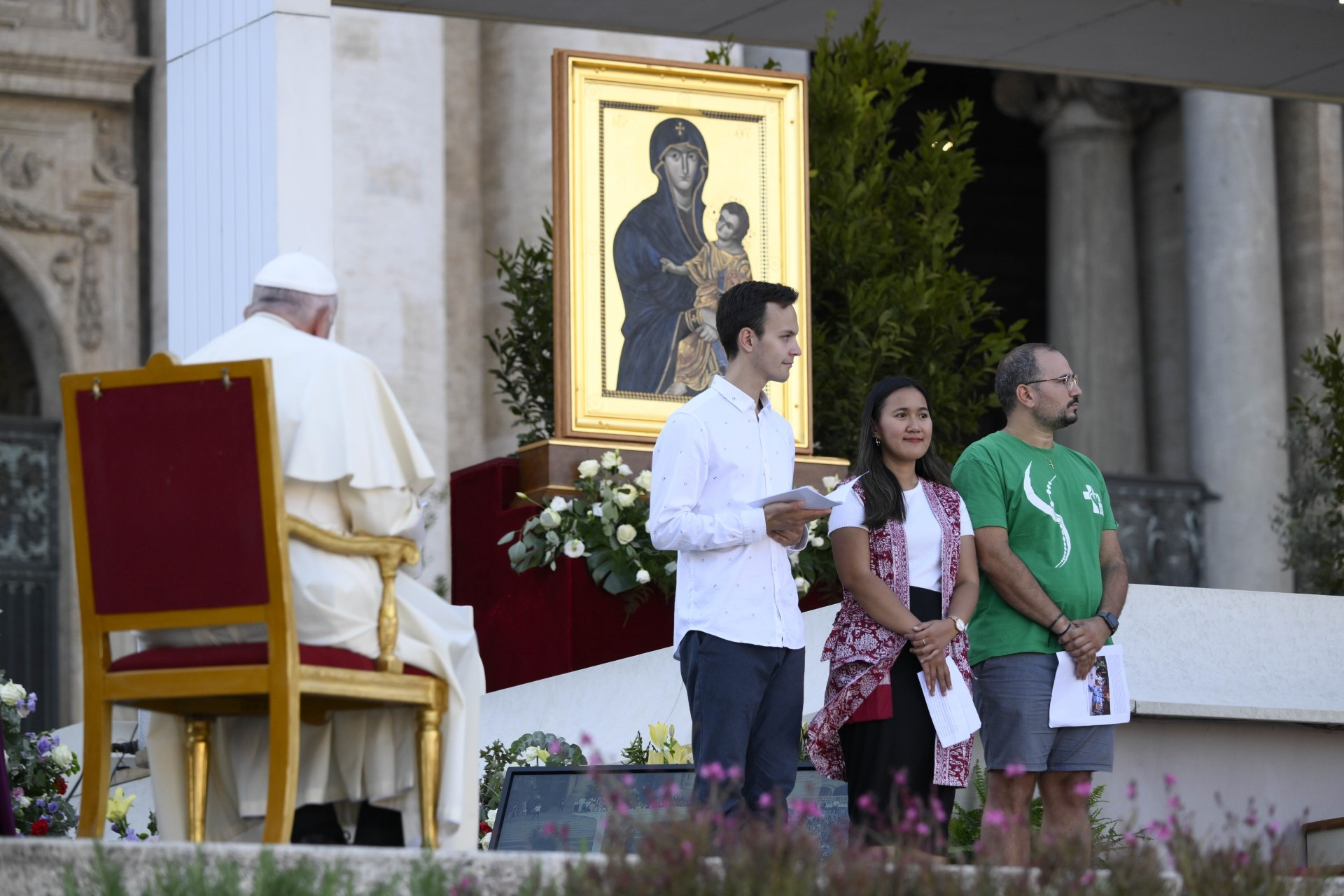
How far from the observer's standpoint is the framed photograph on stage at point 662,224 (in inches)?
389

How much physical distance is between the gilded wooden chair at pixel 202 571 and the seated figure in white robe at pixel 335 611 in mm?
47

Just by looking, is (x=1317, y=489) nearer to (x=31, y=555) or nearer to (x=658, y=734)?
(x=658, y=734)

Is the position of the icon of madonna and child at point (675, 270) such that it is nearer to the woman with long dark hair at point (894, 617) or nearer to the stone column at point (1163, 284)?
the woman with long dark hair at point (894, 617)

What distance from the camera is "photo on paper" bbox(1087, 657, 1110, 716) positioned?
18.8ft

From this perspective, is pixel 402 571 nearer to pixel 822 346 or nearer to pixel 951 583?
pixel 951 583

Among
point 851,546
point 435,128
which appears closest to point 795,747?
point 851,546

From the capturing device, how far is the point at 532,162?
14.7 m

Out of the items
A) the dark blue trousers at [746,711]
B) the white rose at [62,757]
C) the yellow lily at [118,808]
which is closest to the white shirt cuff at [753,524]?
the dark blue trousers at [746,711]

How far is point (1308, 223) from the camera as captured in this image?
55.5 ft

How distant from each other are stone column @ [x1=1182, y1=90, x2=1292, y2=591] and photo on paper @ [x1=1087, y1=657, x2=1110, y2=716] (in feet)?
33.4

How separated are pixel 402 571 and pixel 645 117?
5.51 metres

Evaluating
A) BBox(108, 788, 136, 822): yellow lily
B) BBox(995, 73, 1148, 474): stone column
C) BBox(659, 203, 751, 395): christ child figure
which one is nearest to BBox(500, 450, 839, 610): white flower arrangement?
BBox(659, 203, 751, 395): christ child figure

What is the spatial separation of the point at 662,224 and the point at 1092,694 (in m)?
4.91

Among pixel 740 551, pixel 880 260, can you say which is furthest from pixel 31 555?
pixel 740 551
